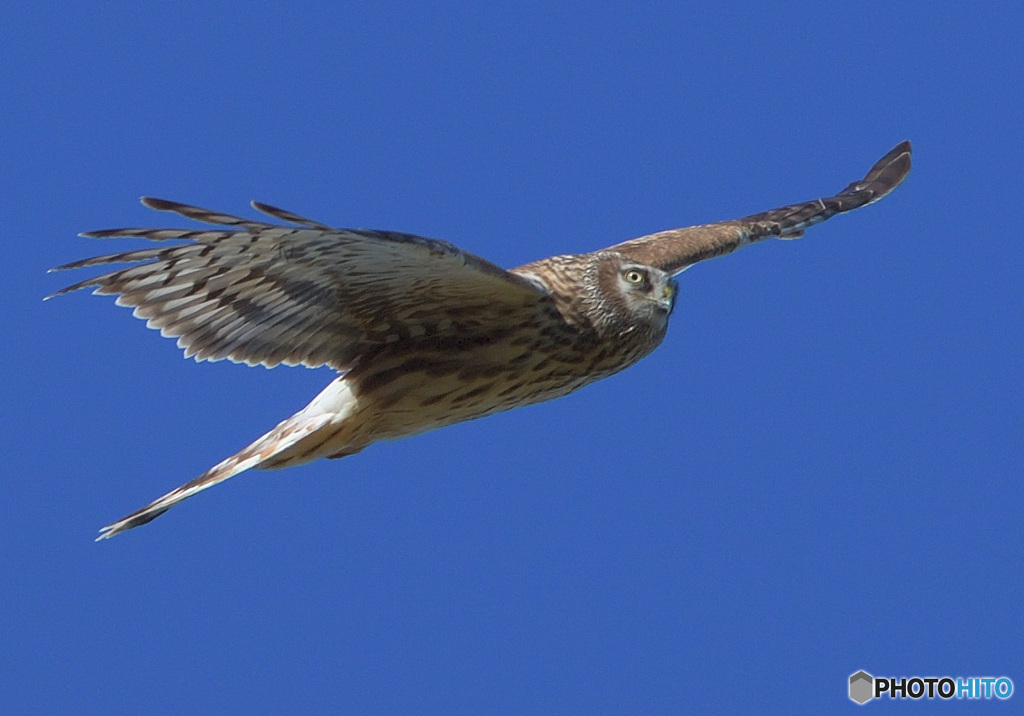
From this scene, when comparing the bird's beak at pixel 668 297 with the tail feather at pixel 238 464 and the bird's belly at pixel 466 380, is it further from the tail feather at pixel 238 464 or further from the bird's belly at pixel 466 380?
the tail feather at pixel 238 464

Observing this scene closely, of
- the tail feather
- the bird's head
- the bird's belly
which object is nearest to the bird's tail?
the tail feather

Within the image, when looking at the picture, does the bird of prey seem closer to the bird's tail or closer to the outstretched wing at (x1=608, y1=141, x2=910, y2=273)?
the bird's tail

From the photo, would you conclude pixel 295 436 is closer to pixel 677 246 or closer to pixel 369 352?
pixel 369 352

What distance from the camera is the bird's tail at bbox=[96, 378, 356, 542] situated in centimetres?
597

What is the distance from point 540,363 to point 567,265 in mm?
418

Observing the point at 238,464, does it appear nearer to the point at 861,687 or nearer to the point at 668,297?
the point at 668,297

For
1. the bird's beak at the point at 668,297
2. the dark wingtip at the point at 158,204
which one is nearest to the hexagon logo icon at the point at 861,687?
the bird's beak at the point at 668,297

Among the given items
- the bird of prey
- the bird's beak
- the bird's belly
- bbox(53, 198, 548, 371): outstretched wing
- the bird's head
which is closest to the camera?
bbox(53, 198, 548, 371): outstretched wing

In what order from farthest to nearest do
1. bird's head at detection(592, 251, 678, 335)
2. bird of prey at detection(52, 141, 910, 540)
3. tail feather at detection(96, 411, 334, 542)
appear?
bird's head at detection(592, 251, 678, 335), tail feather at detection(96, 411, 334, 542), bird of prey at detection(52, 141, 910, 540)

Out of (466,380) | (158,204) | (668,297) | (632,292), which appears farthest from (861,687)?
(158,204)

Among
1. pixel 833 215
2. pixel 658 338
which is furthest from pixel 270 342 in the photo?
pixel 833 215

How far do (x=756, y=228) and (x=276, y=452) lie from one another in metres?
2.62

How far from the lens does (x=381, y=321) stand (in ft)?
19.6

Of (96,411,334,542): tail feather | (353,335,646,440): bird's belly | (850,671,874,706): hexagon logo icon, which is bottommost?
(850,671,874,706): hexagon logo icon
